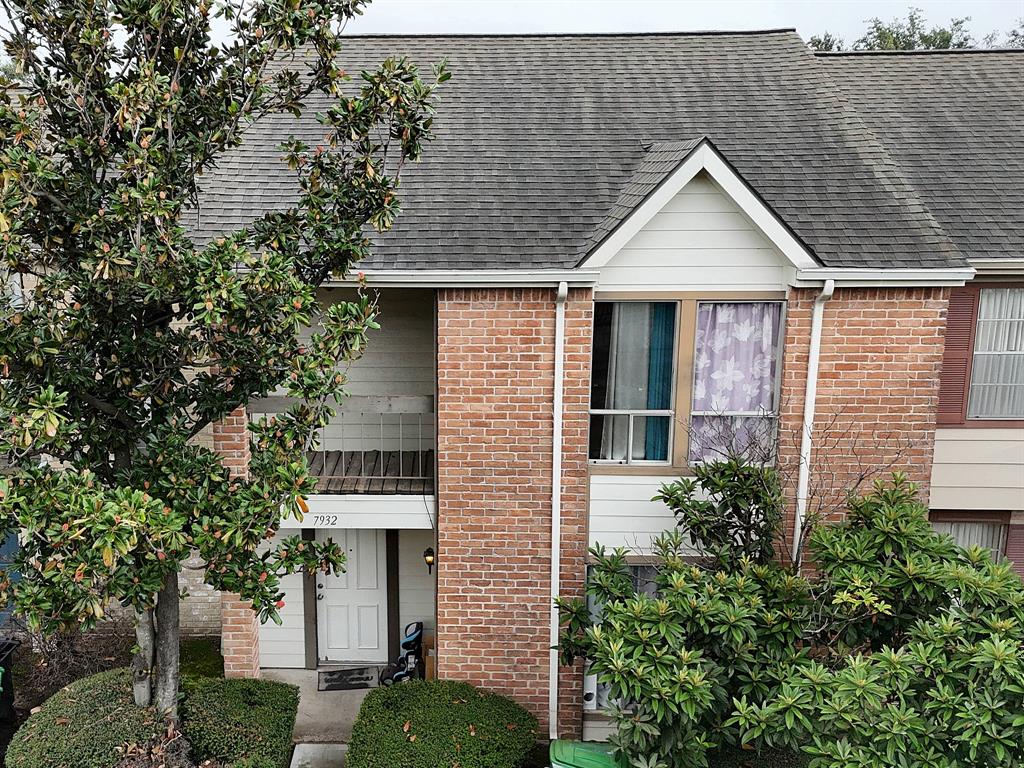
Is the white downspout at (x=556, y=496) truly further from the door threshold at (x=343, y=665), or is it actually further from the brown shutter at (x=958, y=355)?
the brown shutter at (x=958, y=355)

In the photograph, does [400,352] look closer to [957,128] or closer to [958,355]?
[958,355]

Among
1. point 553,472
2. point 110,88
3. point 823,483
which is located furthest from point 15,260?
point 823,483

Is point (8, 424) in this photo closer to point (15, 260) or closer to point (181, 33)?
point (15, 260)

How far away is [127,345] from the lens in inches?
257

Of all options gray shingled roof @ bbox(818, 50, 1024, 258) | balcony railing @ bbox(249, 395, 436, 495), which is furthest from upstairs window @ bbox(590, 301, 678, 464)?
gray shingled roof @ bbox(818, 50, 1024, 258)

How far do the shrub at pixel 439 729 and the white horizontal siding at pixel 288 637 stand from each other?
3080 mm

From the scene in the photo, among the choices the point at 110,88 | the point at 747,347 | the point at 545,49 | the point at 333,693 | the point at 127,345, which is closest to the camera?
the point at 110,88

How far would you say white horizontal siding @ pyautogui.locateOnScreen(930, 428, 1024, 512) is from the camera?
9906 millimetres

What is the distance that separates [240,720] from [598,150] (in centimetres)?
821

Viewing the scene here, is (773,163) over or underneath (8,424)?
over

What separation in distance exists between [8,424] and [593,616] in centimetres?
670

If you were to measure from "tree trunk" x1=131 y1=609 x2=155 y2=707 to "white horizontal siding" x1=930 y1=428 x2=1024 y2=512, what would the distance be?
9.47m

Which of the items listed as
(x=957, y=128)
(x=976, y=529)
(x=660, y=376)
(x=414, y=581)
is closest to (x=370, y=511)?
(x=414, y=581)

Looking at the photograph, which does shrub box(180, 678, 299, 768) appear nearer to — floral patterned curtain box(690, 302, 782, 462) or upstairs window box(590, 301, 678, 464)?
upstairs window box(590, 301, 678, 464)
